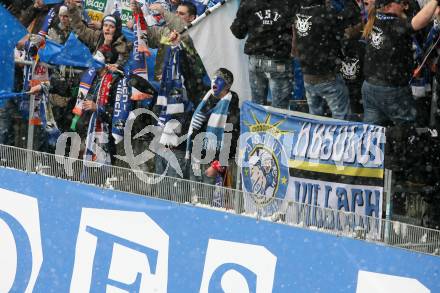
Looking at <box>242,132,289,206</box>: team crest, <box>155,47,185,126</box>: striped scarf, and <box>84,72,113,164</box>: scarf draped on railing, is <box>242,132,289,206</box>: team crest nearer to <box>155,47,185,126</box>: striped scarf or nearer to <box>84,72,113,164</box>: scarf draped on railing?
<box>155,47,185,126</box>: striped scarf

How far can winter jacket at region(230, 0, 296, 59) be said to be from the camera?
1020cm

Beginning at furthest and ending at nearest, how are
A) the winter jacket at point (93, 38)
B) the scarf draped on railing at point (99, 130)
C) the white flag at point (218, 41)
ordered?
1. the winter jacket at point (93, 38)
2. the scarf draped on railing at point (99, 130)
3. the white flag at point (218, 41)

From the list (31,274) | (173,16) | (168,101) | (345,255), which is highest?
(173,16)

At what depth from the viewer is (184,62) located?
11.1 meters

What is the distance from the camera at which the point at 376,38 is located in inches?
363

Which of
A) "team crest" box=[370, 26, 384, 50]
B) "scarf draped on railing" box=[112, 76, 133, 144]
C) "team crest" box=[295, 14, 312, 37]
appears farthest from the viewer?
"scarf draped on railing" box=[112, 76, 133, 144]

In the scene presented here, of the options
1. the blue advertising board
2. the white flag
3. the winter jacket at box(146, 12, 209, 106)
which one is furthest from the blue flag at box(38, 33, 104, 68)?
the blue advertising board

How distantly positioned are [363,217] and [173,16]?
471 centimetres

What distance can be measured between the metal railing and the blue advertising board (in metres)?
0.08

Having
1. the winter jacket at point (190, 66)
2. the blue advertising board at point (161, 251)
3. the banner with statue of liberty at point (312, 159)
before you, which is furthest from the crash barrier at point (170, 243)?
the winter jacket at point (190, 66)

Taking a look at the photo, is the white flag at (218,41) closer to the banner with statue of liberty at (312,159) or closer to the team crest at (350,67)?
the team crest at (350,67)

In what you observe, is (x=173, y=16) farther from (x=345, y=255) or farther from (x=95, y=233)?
(x=345, y=255)

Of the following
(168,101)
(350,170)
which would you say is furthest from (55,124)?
(350,170)

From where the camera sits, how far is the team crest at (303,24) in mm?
9703
